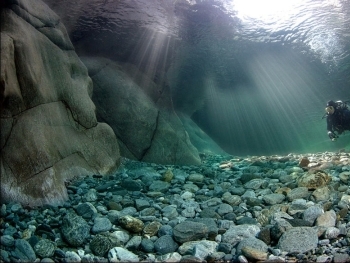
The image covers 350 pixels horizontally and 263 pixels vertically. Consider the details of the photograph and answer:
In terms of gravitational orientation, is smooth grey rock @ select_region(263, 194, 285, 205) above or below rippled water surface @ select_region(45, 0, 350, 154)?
below

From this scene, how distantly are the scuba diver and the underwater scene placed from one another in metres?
0.05

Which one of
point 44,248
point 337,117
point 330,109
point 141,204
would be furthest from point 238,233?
point 337,117

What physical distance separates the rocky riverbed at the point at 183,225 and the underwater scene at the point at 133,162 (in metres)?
0.02

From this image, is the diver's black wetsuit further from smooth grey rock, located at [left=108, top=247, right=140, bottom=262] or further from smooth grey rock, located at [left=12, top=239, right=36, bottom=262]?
smooth grey rock, located at [left=12, top=239, right=36, bottom=262]

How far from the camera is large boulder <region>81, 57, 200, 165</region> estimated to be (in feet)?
27.4

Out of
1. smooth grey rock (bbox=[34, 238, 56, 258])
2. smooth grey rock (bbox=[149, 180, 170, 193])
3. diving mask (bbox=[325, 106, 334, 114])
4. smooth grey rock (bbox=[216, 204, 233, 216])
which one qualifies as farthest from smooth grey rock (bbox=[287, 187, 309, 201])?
diving mask (bbox=[325, 106, 334, 114])

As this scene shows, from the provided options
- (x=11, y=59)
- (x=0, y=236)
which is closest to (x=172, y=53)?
(x=11, y=59)

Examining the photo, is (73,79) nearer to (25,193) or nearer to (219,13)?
(25,193)

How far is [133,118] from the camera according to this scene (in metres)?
8.54

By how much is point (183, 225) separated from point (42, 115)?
2.94 meters

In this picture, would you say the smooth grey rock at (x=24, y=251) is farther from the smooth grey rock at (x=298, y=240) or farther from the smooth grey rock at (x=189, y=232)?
the smooth grey rock at (x=298, y=240)

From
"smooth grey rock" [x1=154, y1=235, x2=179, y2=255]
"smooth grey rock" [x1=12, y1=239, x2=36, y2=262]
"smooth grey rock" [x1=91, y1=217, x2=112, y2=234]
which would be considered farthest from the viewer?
"smooth grey rock" [x1=91, y1=217, x2=112, y2=234]

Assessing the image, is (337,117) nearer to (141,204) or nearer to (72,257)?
(141,204)

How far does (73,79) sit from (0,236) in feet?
13.3
